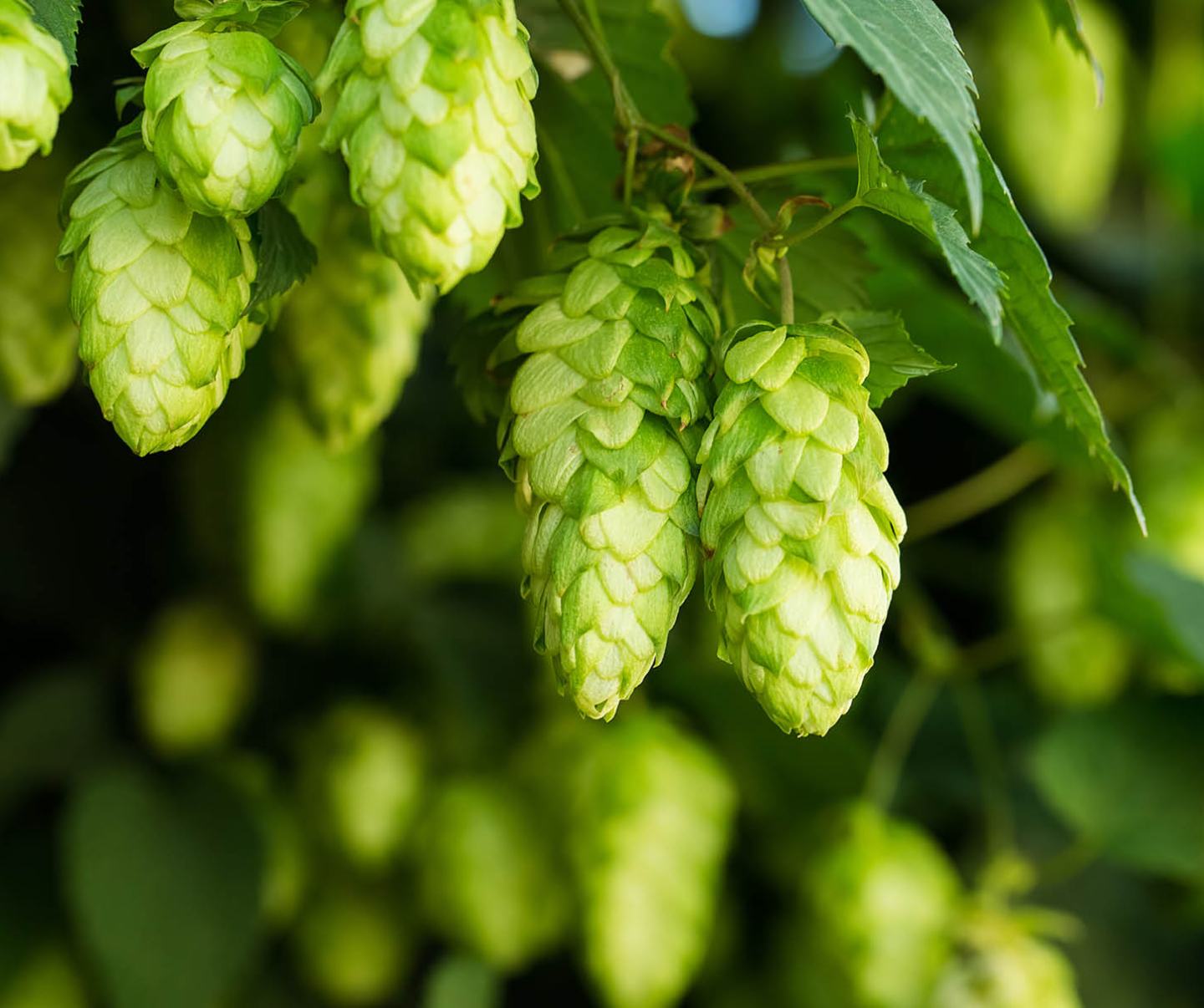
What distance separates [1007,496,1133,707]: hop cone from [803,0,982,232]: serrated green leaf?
26.7 inches

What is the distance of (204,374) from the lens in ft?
1.47

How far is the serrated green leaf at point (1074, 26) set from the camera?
1.59ft

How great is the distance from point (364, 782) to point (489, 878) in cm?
12

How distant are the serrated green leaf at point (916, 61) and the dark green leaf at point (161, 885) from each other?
0.72m

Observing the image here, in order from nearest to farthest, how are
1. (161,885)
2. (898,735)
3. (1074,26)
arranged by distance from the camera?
1. (1074,26)
2. (161,885)
3. (898,735)

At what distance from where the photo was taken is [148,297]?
0.44 m

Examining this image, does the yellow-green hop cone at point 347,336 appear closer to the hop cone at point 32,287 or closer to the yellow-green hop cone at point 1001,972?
the hop cone at point 32,287

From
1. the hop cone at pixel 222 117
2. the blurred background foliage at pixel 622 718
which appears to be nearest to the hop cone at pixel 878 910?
the blurred background foliage at pixel 622 718

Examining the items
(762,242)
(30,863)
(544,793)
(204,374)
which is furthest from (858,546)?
(30,863)

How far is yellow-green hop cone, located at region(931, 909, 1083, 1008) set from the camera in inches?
33.0

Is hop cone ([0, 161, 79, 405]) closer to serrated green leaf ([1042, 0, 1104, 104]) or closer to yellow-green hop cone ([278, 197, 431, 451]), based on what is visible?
yellow-green hop cone ([278, 197, 431, 451])

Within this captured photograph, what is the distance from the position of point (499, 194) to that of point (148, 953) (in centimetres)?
68

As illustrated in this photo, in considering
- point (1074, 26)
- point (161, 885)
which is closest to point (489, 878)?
point (161, 885)

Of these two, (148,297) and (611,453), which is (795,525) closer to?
(611,453)
